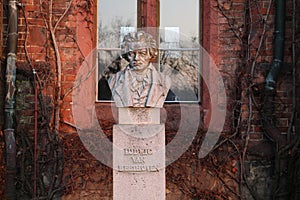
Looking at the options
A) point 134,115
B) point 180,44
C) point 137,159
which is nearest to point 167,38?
point 180,44

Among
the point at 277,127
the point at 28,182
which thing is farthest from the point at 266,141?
the point at 28,182

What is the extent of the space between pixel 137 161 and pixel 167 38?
244 centimetres

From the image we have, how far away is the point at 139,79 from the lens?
4352mm

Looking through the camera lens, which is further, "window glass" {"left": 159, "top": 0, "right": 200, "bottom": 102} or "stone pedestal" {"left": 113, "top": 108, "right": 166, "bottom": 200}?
"window glass" {"left": 159, "top": 0, "right": 200, "bottom": 102}

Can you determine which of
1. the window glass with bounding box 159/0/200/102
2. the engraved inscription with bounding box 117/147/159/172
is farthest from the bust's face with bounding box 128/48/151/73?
the window glass with bounding box 159/0/200/102

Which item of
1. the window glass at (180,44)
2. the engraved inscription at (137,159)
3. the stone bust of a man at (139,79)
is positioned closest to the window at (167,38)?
the window glass at (180,44)

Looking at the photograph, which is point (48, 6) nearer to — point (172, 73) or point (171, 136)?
point (172, 73)

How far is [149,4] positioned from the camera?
6086 mm

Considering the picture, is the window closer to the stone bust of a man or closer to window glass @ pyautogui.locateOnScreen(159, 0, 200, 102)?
window glass @ pyautogui.locateOnScreen(159, 0, 200, 102)

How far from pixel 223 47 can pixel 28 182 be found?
10.1ft

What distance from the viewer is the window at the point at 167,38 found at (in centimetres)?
620

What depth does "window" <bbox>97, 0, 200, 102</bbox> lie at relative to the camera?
620 centimetres

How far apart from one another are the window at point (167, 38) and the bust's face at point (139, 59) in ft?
6.11

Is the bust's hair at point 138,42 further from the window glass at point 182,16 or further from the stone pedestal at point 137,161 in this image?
the window glass at point 182,16
